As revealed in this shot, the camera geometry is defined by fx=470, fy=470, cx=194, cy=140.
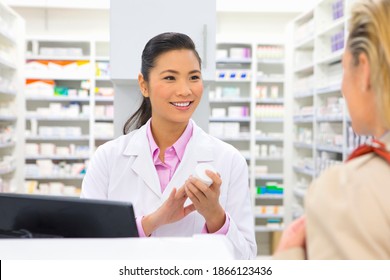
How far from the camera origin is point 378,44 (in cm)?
76

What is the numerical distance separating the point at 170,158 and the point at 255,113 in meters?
5.17

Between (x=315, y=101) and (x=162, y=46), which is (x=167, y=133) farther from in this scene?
(x=315, y=101)

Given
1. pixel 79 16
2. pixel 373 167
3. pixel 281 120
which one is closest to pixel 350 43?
pixel 373 167

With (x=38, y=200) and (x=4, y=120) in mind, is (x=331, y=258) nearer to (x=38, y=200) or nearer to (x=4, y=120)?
(x=38, y=200)

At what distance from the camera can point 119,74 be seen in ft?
7.65

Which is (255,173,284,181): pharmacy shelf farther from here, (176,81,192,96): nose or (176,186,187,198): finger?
(176,186,187,198): finger

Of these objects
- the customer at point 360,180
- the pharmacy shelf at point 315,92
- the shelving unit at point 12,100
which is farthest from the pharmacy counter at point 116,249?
the shelving unit at point 12,100

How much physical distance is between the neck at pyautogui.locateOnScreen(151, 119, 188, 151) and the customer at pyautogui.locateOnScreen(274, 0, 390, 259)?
42.9 inches

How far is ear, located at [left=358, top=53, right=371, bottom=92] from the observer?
771 millimetres

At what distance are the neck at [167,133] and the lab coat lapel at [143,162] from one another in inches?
2.3

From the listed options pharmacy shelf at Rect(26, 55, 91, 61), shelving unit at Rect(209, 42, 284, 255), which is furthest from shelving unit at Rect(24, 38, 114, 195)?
shelving unit at Rect(209, 42, 284, 255)

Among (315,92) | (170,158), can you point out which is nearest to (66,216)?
(170,158)

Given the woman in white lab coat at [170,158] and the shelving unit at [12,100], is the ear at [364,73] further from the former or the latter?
the shelving unit at [12,100]

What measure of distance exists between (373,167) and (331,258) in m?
0.15
